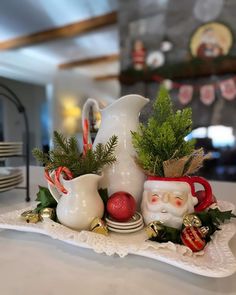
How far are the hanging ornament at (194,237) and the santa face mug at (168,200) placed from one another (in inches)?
1.2

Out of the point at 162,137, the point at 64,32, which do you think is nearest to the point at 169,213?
the point at 162,137

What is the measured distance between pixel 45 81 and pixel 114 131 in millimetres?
4304

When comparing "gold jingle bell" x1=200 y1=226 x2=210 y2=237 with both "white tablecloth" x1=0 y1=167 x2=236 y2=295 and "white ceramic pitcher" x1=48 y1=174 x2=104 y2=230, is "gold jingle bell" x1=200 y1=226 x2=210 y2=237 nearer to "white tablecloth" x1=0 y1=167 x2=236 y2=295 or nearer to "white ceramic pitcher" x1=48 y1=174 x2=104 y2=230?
"white tablecloth" x1=0 y1=167 x2=236 y2=295

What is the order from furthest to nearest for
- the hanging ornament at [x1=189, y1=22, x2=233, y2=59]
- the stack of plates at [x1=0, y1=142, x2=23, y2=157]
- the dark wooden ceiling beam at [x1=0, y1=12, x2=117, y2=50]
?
1. the dark wooden ceiling beam at [x1=0, y1=12, x2=117, y2=50]
2. the hanging ornament at [x1=189, y1=22, x2=233, y2=59]
3. the stack of plates at [x1=0, y1=142, x2=23, y2=157]

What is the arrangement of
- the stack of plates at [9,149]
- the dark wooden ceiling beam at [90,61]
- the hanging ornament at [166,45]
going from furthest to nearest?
the dark wooden ceiling beam at [90,61] → the hanging ornament at [166,45] → the stack of plates at [9,149]

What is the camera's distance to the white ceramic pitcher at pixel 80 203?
0.39m

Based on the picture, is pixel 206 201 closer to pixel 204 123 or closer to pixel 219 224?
pixel 219 224

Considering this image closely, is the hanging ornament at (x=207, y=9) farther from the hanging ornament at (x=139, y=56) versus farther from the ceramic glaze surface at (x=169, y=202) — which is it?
the ceramic glaze surface at (x=169, y=202)

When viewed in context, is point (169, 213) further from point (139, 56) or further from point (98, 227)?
point (139, 56)

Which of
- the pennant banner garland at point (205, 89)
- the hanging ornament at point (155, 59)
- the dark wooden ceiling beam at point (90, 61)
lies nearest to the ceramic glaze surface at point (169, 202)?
the pennant banner garland at point (205, 89)

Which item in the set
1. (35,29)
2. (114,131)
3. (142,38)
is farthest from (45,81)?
(114,131)

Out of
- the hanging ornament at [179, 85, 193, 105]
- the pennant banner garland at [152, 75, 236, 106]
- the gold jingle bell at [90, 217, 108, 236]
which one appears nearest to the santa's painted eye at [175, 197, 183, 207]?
the gold jingle bell at [90, 217, 108, 236]

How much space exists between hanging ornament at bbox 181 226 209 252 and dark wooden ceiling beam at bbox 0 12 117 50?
2960 mm

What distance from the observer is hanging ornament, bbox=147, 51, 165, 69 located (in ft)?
8.21
